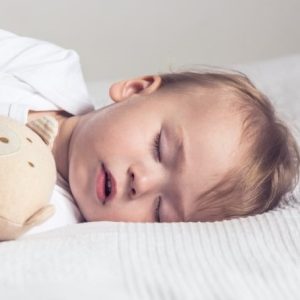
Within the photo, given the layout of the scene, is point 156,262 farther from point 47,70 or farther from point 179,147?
point 47,70

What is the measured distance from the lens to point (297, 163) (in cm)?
101

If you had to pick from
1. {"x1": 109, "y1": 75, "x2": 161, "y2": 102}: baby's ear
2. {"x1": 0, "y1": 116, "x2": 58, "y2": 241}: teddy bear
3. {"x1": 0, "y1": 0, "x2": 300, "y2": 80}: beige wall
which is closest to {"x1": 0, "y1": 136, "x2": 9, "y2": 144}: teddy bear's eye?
{"x1": 0, "y1": 116, "x2": 58, "y2": 241}: teddy bear

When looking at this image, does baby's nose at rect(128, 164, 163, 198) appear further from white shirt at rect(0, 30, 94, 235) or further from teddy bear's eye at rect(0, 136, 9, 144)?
teddy bear's eye at rect(0, 136, 9, 144)

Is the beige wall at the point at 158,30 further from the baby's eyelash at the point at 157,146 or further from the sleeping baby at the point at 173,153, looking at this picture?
the baby's eyelash at the point at 157,146

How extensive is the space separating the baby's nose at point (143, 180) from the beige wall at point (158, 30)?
0.87m

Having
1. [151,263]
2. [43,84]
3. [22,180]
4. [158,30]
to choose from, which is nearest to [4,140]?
[22,180]

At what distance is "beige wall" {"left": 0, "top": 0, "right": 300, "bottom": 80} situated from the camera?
1672mm

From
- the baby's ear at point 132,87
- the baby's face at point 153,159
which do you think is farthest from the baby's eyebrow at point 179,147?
the baby's ear at point 132,87

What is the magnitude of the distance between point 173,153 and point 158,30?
35.7 inches

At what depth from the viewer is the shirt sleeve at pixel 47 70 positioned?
3.41 feet

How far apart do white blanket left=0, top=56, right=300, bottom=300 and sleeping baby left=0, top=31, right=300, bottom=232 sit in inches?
5.1

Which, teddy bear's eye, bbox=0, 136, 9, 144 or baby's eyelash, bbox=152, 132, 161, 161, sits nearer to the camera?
teddy bear's eye, bbox=0, 136, 9, 144

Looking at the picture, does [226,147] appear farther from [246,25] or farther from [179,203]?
[246,25]

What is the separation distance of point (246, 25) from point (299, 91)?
1.68ft
